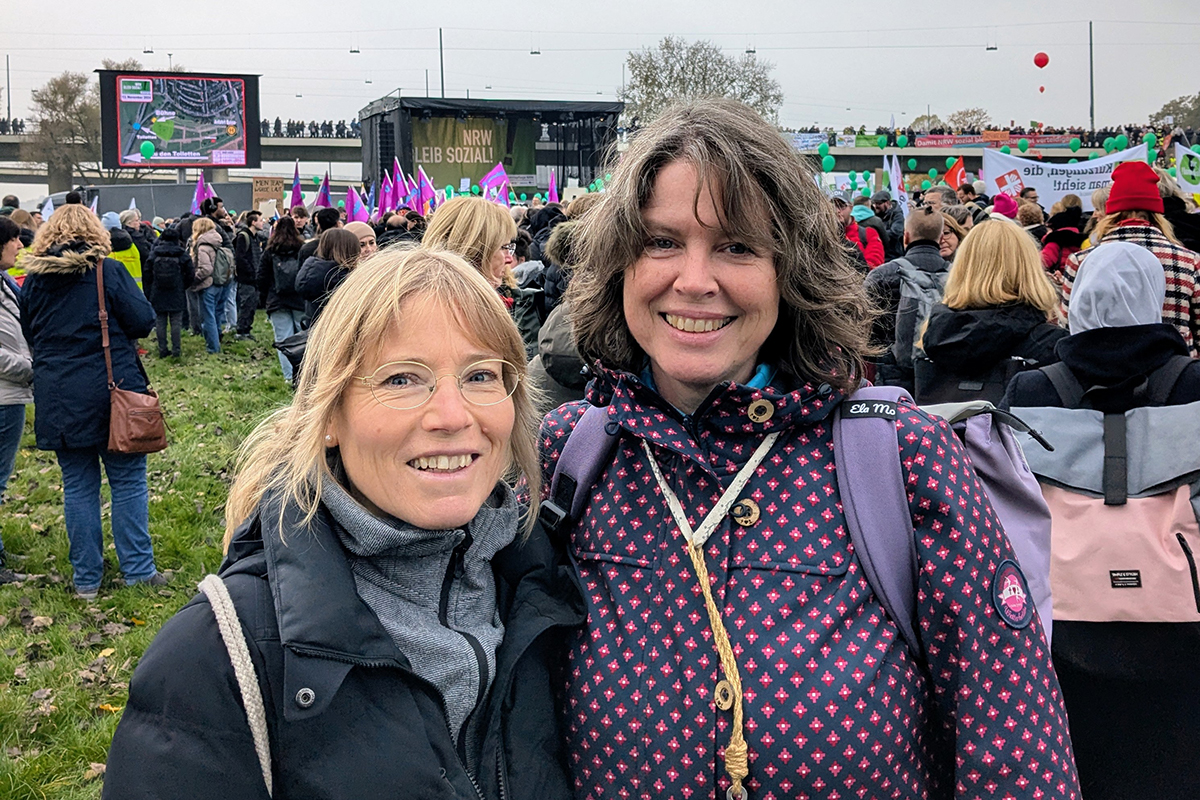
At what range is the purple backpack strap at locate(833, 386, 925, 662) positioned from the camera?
1.68 metres

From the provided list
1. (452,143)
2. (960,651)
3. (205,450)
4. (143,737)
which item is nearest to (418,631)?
(143,737)

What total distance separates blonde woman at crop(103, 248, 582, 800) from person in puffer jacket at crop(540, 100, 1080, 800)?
152 millimetres

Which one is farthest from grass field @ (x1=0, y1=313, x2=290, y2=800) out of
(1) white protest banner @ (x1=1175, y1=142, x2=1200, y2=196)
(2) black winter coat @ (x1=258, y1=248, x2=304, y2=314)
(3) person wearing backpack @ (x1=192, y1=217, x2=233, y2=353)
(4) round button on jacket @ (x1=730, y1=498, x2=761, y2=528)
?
(1) white protest banner @ (x1=1175, y1=142, x2=1200, y2=196)

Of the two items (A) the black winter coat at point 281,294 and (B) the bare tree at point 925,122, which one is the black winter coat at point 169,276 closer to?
(A) the black winter coat at point 281,294

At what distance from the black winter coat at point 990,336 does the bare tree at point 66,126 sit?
59.7 m

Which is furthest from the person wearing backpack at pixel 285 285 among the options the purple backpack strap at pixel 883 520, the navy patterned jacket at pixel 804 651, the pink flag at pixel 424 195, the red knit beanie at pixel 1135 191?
the purple backpack strap at pixel 883 520

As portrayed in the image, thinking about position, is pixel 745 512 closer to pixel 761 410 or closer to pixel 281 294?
pixel 761 410

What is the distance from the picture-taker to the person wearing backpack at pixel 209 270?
1394cm

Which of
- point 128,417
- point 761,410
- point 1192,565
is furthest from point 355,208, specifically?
point 761,410

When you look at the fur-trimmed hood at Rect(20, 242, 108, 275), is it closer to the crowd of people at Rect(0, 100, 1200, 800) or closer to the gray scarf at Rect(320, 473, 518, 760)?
the crowd of people at Rect(0, 100, 1200, 800)

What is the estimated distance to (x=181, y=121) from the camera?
3694cm

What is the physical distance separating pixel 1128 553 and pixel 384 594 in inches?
86.9

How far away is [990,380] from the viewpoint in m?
4.72

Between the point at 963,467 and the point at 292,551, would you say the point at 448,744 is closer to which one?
the point at 292,551
